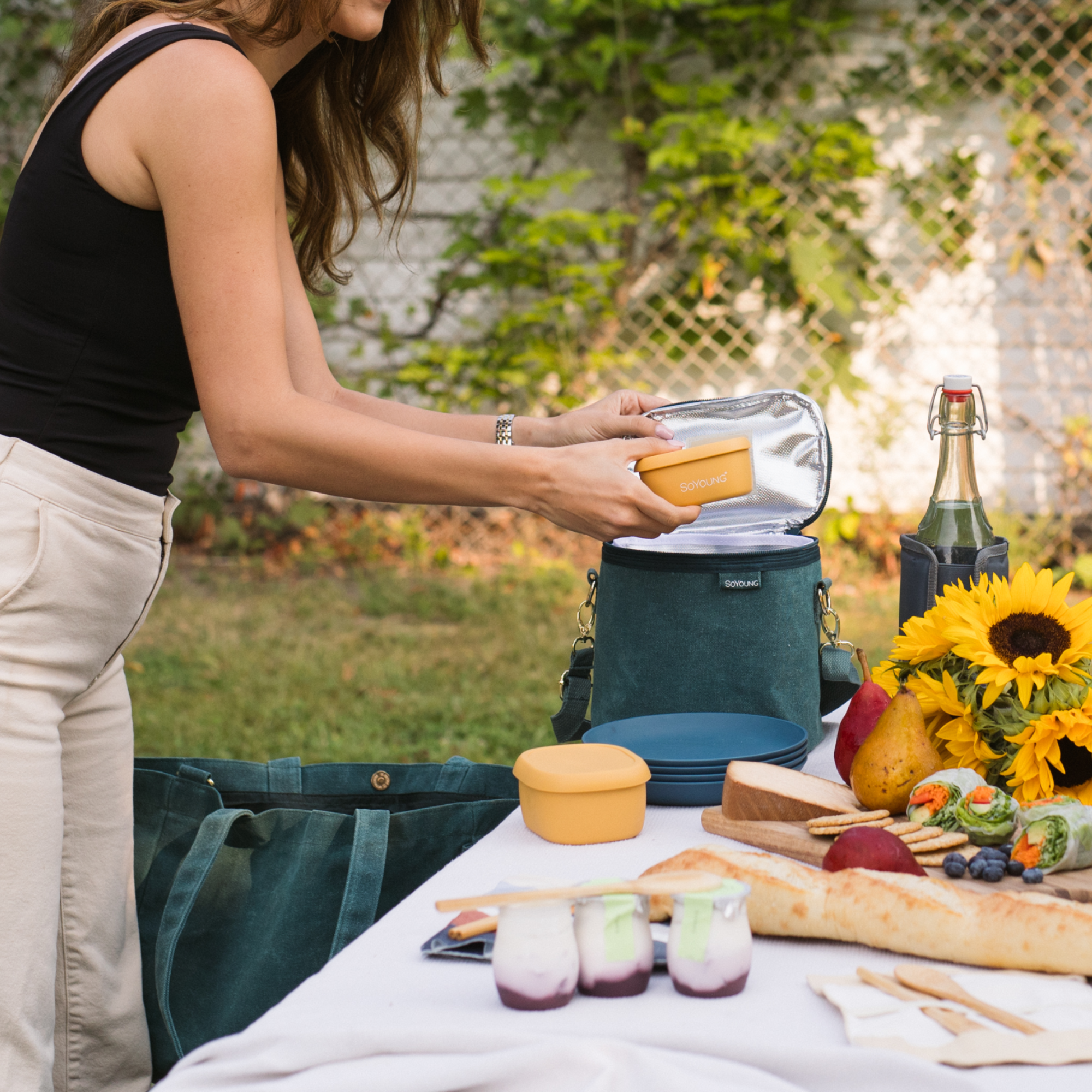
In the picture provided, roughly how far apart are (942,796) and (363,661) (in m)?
3.02

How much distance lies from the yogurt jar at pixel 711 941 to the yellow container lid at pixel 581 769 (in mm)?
271

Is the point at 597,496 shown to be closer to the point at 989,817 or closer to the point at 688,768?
the point at 688,768

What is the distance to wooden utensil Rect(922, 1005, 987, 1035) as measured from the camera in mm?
688

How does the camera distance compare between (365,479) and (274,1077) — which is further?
(365,479)

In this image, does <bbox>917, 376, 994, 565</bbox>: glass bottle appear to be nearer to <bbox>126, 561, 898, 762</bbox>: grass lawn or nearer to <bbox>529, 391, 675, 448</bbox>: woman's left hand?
<bbox>529, 391, 675, 448</bbox>: woman's left hand

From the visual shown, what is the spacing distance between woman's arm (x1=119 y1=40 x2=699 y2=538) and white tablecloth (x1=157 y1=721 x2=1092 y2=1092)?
42 centimetres

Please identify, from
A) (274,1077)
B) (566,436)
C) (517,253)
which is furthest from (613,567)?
(517,253)

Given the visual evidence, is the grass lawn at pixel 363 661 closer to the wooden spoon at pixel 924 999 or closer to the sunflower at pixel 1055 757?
the sunflower at pixel 1055 757

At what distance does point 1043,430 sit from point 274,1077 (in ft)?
15.4

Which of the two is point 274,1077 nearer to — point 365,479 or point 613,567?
point 365,479

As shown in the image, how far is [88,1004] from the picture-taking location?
130cm

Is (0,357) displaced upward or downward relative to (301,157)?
downward

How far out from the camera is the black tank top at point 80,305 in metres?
1.07

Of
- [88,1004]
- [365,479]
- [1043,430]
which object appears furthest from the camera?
[1043,430]
